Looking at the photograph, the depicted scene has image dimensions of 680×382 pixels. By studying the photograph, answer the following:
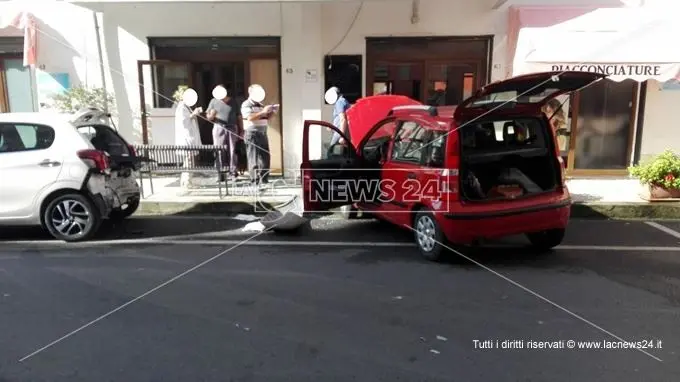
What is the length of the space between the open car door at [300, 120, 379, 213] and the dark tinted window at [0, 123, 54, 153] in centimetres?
316

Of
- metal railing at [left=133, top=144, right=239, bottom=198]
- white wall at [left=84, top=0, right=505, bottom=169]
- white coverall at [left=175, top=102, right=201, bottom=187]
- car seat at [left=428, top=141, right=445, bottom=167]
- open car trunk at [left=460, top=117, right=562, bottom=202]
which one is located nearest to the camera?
car seat at [left=428, top=141, right=445, bottom=167]

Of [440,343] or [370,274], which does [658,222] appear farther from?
[440,343]

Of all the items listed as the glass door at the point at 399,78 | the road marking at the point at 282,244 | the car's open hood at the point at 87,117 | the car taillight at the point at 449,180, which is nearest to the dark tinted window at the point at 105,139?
the car's open hood at the point at 87,117

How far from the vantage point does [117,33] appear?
10352 millimetres

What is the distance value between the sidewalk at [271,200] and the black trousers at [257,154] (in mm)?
269

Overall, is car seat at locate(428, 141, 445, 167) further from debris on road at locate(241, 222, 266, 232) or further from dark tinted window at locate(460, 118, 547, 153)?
debris on road at locate(241, 222, 266, 232)

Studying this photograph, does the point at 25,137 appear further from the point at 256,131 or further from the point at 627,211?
Answer: the point at 627,211

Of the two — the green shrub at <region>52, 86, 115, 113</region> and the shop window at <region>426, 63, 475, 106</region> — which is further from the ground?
the shop window at <region>426, 63, 475, 106</region>

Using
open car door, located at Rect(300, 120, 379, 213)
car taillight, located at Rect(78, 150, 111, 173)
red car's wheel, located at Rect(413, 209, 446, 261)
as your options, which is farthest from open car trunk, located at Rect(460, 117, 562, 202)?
car taillight, located at Rect(78, 150, 111, 173)

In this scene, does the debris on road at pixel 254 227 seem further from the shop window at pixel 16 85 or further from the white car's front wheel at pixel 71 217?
the shop window at pixel 16 85

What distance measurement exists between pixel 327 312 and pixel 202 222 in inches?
157

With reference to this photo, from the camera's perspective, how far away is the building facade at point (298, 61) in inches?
401

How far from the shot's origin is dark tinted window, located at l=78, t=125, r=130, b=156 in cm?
684

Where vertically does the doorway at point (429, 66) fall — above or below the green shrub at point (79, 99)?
above
